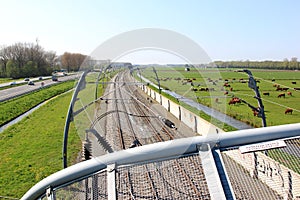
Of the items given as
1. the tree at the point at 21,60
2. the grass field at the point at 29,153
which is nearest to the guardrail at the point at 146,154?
the grass field at the point at 29,153

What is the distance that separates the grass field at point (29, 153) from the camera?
11031 millimetres

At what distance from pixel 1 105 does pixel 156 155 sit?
3474 cm

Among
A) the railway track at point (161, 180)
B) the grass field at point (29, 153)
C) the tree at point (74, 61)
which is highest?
the tree at point (74, 61)

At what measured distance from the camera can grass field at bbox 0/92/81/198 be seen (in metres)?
11.0

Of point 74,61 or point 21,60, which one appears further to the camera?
point 21,60

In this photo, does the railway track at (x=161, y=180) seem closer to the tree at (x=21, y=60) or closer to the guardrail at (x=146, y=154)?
the guardrail at (x=146, y=154)

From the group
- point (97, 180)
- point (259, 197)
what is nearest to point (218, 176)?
point (259, 197)

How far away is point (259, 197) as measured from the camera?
2.74 m

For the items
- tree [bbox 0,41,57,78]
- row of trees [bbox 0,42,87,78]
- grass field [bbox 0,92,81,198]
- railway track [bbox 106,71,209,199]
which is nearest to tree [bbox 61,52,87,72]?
row of trees [bbox 0,42,87,78]

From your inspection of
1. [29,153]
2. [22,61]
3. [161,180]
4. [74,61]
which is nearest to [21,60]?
[22,61]

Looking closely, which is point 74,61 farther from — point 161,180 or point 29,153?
point 161,180

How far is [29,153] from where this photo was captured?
15.2 m

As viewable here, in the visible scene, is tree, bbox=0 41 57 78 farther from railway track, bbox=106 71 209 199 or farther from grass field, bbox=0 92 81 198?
railway track, bbox=106 71 209 199

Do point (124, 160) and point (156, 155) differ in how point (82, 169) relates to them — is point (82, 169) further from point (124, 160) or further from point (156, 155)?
point (156, 155)
